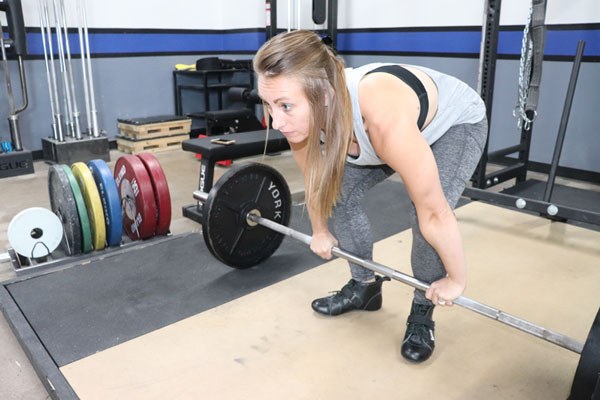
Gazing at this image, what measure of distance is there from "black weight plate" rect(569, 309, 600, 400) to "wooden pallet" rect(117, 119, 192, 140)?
4.03 m

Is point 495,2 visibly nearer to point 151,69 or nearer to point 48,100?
point 151,69

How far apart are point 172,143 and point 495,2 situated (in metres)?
3.04

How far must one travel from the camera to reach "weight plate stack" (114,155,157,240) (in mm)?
2270

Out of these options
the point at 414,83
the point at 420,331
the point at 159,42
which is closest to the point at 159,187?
the point at 420,331

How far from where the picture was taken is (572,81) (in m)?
2.58

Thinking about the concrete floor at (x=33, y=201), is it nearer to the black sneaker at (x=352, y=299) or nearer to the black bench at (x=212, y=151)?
Result: the black bench at (x=212, y=151)

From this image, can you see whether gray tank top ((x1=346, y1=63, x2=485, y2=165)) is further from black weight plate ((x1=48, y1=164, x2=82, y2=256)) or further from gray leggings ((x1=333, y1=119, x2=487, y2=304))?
black weight plate ((x1=48, y1=164, x2=82, y2=256))

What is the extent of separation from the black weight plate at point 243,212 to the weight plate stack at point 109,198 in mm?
544

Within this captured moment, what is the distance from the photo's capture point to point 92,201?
7.03 feet

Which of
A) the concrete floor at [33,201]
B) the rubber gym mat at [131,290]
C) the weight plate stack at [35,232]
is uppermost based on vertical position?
the weight plate stack at [35,232]

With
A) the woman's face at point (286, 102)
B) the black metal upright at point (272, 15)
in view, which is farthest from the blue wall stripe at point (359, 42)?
the woman's face at point (286, 102)

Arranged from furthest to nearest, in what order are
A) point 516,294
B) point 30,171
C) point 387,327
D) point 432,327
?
point 30,171
point 516,294
point 387,327
point 432,327

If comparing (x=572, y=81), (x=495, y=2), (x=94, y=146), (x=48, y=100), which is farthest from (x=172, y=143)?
(x=572, y=81)

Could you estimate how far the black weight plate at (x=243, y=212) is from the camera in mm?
1929
